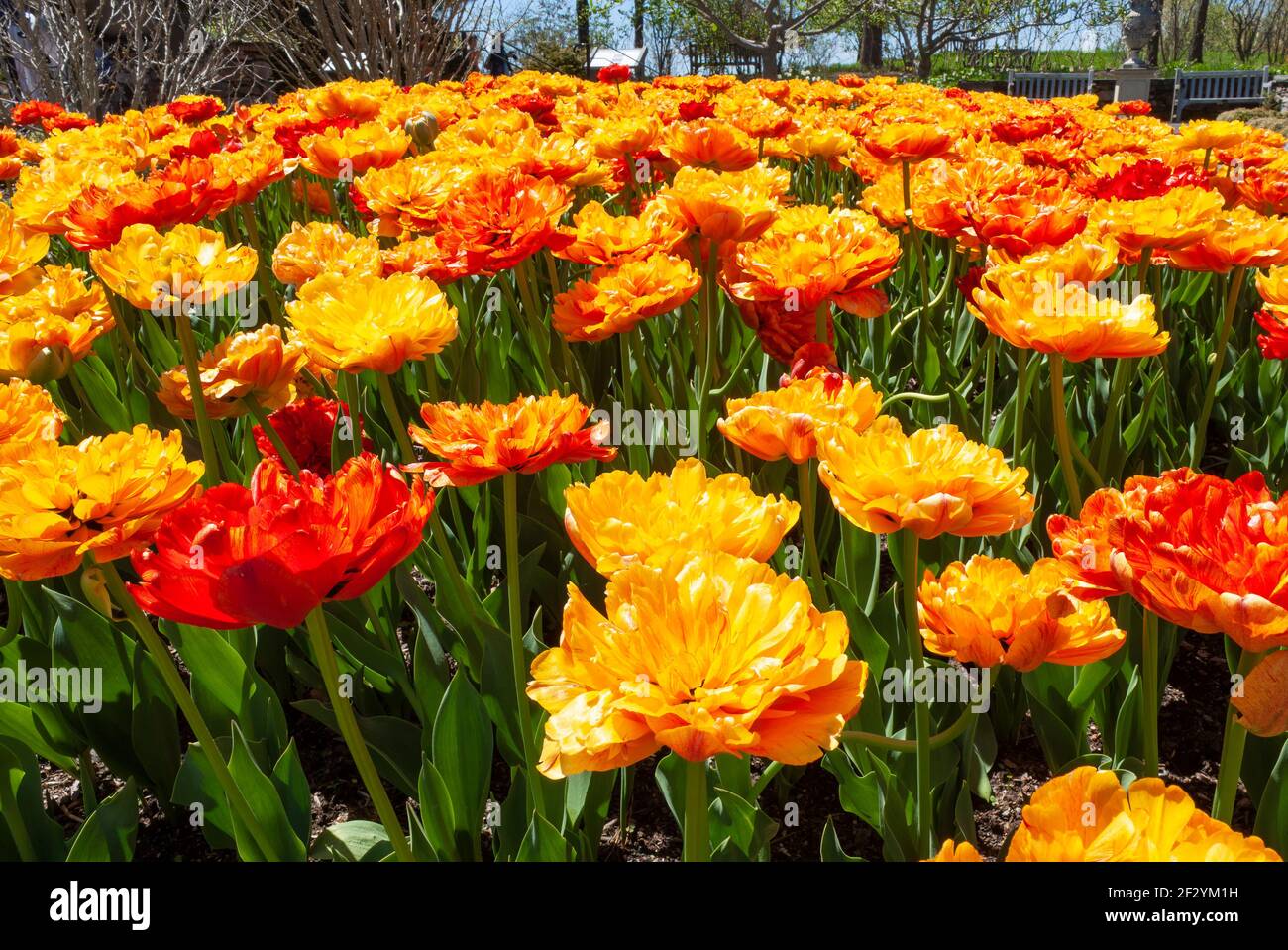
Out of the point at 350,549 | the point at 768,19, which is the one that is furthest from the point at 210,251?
the point at 768,19

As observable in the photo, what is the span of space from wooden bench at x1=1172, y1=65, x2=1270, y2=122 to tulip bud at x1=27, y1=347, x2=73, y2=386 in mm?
14811

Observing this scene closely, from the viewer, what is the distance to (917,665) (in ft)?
3.51

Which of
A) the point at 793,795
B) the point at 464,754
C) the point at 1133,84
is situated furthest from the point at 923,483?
the point at 1133,84

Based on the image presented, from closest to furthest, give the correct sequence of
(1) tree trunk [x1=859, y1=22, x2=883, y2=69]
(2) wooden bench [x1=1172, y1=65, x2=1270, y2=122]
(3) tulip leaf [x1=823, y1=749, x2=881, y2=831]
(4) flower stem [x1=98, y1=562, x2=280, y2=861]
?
(4) flower stem [x1=98, y1=562, x2=280, y2=861]
(3) tulip leaf [x1=823, y1=749, x2=881, y2=831]
(2) wooden bench [x1=1172, y1=65, x2=1270, y2=122]
(1) tree trunk [x1=859, y1=22, x2=883, y2=69]

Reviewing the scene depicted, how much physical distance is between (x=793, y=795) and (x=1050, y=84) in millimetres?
14205

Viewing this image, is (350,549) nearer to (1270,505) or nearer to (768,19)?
(1270,505)

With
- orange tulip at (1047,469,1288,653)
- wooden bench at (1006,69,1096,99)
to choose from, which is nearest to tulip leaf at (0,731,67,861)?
orange tulip at (1047,469,1288,653)

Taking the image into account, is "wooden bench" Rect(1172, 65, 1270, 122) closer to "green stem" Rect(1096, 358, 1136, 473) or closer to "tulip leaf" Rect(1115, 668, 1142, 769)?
"green stem" Rect(1096, 358, 1136, 473)

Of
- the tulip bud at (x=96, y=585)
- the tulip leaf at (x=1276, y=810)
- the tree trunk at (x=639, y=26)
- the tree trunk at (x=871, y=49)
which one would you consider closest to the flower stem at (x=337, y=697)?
the tulip bud at (x=96, y=585)

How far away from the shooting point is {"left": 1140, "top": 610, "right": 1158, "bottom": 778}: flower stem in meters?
1.01

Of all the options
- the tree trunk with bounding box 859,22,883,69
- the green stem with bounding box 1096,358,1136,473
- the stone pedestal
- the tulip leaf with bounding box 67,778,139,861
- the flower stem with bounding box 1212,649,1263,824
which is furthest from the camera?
the tree trunk with bounding box 859,22,883,69

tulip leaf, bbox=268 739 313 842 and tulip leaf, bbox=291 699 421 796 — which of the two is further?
tulip leaf, bbox=291 699 421 796

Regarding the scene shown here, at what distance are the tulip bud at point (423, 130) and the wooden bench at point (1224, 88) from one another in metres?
13.1

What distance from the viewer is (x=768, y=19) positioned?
1210 cm
